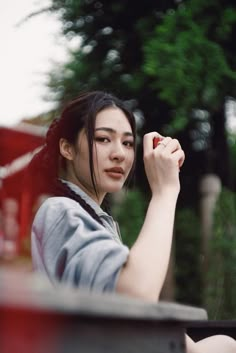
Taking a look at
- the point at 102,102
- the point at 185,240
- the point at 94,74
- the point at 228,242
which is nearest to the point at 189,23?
the point at 94,74

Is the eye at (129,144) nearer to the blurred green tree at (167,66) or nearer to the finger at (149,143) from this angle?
the finger at (149,143)

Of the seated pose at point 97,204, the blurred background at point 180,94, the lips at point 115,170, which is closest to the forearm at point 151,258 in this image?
the seated pose at point 97,204

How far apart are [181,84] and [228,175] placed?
2.26 meters

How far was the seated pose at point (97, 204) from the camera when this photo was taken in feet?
3.86

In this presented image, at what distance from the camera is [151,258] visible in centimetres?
121

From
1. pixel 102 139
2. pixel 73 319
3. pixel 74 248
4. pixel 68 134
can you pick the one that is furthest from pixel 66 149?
pixel 73 319

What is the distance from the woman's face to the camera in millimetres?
1693

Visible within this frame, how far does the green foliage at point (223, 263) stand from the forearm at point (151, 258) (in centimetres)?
426

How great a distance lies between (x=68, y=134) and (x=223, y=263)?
406cm

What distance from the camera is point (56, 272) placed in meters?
1.29

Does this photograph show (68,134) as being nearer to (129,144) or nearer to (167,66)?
(129,144)

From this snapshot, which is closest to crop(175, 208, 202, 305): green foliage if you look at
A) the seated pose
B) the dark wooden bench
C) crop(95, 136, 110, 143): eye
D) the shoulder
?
the seated pose

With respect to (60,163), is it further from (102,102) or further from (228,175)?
Result: (228,175)

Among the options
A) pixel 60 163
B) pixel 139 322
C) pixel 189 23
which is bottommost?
pixel 189 23
